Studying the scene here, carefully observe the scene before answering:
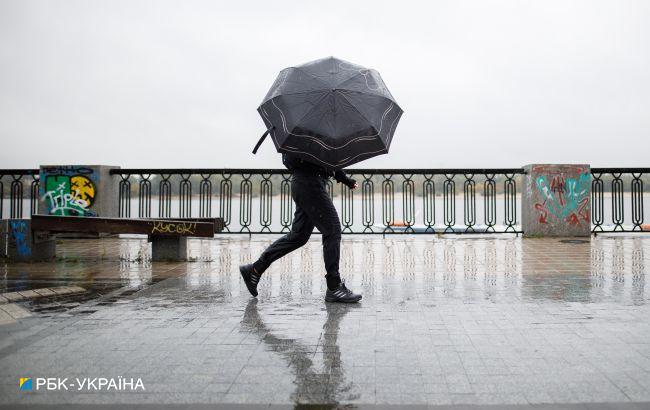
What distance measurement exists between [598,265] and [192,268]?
19.5 ft

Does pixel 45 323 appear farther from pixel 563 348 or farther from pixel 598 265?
pixel 598 265

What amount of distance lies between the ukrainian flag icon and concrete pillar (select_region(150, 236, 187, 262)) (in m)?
5.56

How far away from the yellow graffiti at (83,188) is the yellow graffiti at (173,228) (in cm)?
595

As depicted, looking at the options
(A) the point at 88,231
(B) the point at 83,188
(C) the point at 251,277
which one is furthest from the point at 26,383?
(B) the point at 83,188

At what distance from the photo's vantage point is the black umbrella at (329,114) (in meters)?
4.79

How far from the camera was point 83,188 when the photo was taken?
43.4 feet

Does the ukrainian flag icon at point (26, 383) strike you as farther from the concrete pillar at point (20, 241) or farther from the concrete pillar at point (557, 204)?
the concrete pillar at point (557, 204)

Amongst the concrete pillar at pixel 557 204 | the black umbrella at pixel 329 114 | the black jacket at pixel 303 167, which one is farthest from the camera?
the concrete pillar at pixel 557 204

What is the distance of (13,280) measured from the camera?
6656mm

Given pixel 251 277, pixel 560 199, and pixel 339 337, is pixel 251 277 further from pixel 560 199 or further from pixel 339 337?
pixel 560 199

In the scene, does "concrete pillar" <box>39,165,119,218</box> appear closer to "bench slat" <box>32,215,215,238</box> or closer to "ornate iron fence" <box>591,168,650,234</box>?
"bench slat" <box>32,215,215,238</box>

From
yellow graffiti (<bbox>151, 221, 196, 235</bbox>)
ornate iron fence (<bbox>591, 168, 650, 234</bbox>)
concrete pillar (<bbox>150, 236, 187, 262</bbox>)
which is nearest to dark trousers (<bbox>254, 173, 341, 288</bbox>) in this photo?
yellow graffiti (<bbox>151, 221, 196, 235</bbox>)

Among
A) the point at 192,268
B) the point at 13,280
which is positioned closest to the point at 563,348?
the point at 192,268

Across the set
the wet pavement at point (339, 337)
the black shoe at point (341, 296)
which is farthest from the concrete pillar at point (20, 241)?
the black shoe at point (341, 296)
